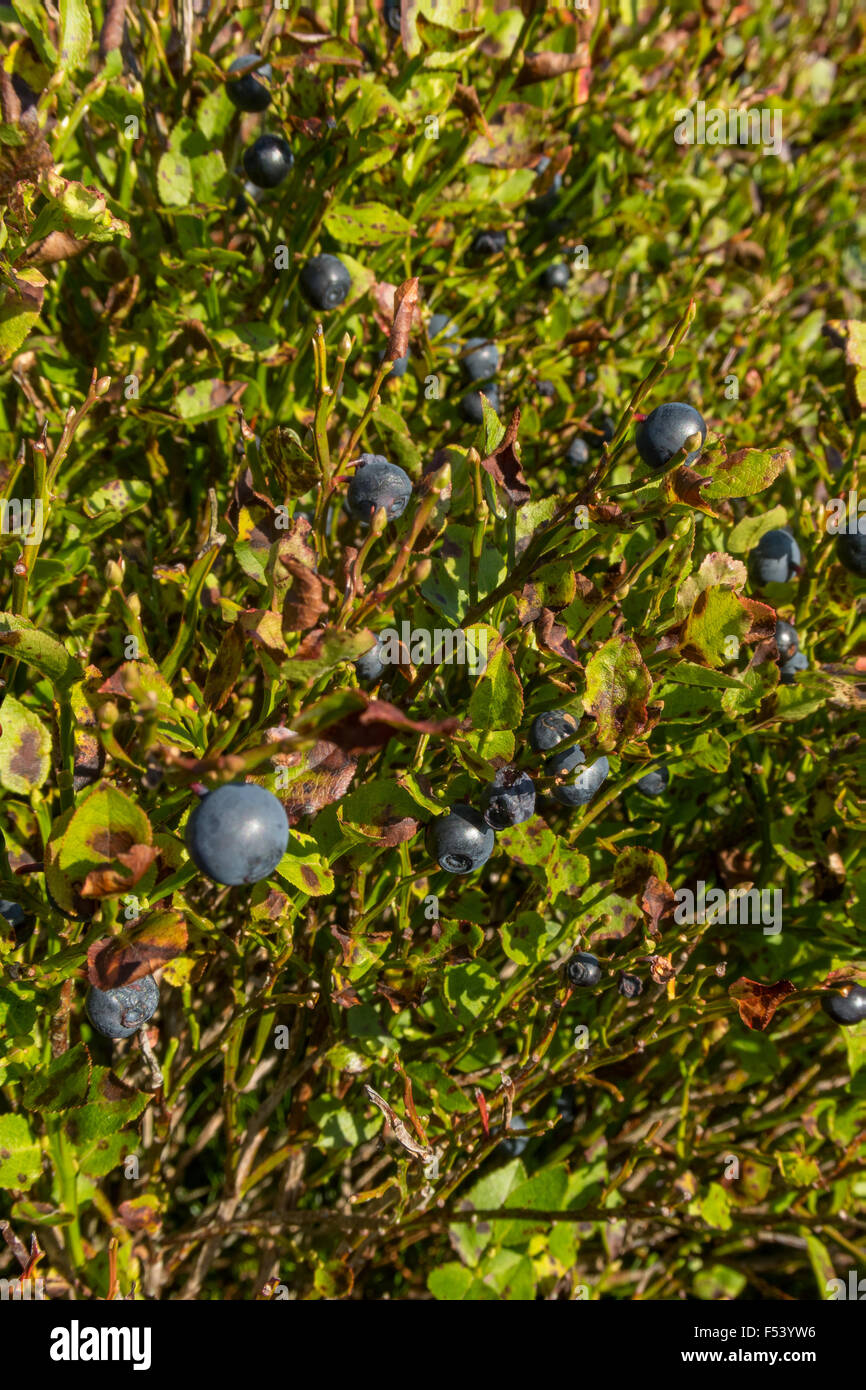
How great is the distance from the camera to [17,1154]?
0.99 metres

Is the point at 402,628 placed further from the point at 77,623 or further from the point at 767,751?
the point at 767,751

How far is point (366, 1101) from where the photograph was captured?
48.9 inches

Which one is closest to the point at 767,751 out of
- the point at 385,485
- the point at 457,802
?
the point at 457,802

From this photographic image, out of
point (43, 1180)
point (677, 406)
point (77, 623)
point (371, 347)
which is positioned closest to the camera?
point (677, 406)

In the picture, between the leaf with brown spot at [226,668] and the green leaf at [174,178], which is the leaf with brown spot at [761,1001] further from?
the green leaf at [174,178]

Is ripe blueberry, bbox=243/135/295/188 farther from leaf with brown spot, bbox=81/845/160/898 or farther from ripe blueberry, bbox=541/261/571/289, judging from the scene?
leaf with brown spot, bbox=81/845/160/898

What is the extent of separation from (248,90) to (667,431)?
0.74m

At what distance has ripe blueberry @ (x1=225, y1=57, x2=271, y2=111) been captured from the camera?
1.18 meters

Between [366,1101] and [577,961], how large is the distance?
1.18 ft

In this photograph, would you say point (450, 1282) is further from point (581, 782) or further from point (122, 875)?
point (122, 875)

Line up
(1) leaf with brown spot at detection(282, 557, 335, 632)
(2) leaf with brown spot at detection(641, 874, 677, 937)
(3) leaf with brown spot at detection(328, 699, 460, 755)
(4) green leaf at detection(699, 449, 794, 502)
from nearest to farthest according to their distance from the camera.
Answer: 1. (3) leaf with brown spot at detection(328, 699, 460, 755)
2. (1) leaf with brown spot at detection(282, 557, 335, 632)
3. (4) green leaf at detection(699, 449, 794, 502)
4. (2) leaf with brown spot at detection(641, 874, 677, 937)

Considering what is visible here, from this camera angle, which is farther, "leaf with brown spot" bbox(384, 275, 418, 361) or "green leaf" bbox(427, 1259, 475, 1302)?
"green leaf" bbox(427, 1259, 475, 1302)

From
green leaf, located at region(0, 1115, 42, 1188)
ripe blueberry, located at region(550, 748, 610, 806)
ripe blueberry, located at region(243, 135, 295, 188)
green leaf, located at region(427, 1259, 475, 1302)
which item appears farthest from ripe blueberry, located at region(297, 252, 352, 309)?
green leaf, located at region(427, 1259, 475, 1302)

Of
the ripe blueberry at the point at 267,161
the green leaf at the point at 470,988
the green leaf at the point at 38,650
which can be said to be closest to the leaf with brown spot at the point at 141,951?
the green leaf at the point at 38,650
